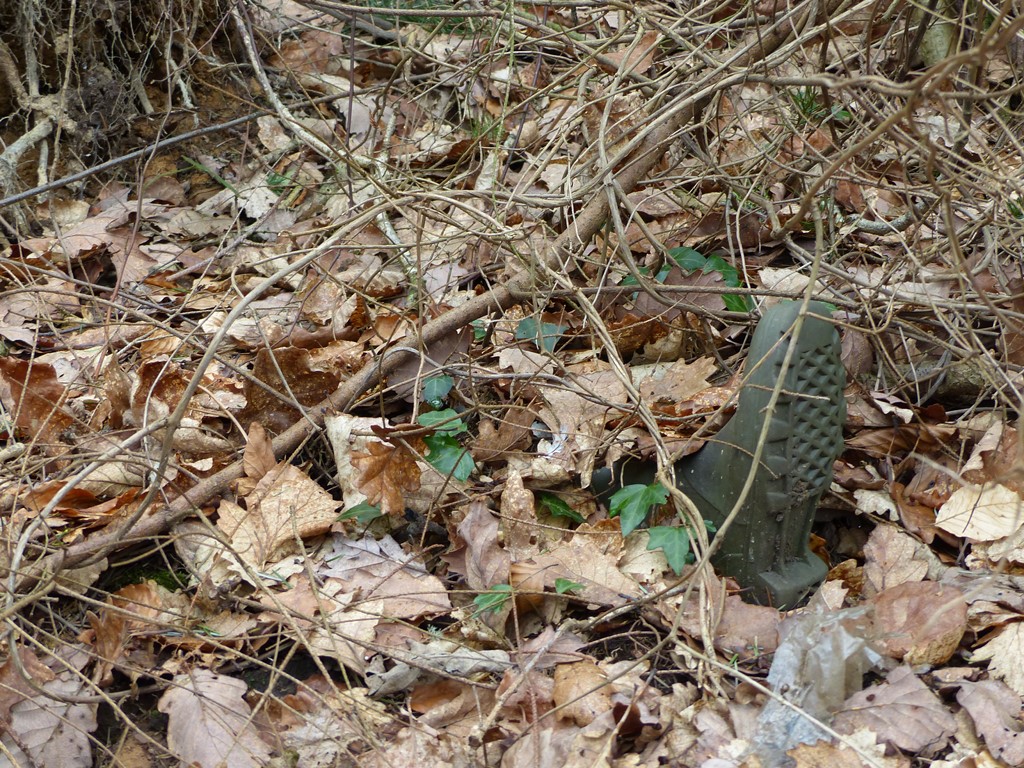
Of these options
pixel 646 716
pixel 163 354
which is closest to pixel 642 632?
pixel 646 716

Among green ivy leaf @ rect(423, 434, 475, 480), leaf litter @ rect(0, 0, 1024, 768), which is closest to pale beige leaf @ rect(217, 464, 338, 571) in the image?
leaf litter @ rect(0, 0, 1024, 768)

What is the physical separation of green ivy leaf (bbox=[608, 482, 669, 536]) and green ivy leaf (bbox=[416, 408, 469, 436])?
1.66ft

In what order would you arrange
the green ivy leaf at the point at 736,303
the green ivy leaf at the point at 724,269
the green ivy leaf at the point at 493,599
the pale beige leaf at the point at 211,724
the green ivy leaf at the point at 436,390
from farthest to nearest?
the green ivy leaf at the point at 724,269
the green ivy leaf at the point at 736,303
the green ivy leaf at the point at 436,390
the green ivy leaf at the point at 493,599
the pale beige leaf at the point at 211,724

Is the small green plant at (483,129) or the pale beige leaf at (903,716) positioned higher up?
the small green plant at (483,129)

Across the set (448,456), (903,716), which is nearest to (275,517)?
(448,456)

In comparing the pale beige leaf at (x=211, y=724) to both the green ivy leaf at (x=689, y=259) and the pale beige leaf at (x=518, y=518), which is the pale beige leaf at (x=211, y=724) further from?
the green ivy leaf at (x=689, y=259)

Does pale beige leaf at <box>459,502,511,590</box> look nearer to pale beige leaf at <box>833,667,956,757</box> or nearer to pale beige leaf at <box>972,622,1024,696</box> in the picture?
pale beige leaf at <box>833,667,956,757</box>

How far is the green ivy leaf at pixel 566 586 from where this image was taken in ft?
7.16

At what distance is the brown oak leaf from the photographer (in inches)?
96.8

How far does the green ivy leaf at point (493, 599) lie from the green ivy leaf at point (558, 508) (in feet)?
1.32

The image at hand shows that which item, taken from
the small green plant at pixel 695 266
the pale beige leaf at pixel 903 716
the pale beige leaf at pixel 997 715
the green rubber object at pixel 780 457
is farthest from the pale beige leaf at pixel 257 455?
the pale beige leaf at pixel 997 715

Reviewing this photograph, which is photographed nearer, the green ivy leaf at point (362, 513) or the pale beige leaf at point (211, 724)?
the pale beige leaf at point (211, 724)

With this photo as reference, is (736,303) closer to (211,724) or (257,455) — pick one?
(257,455)

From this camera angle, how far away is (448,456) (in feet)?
8.34
